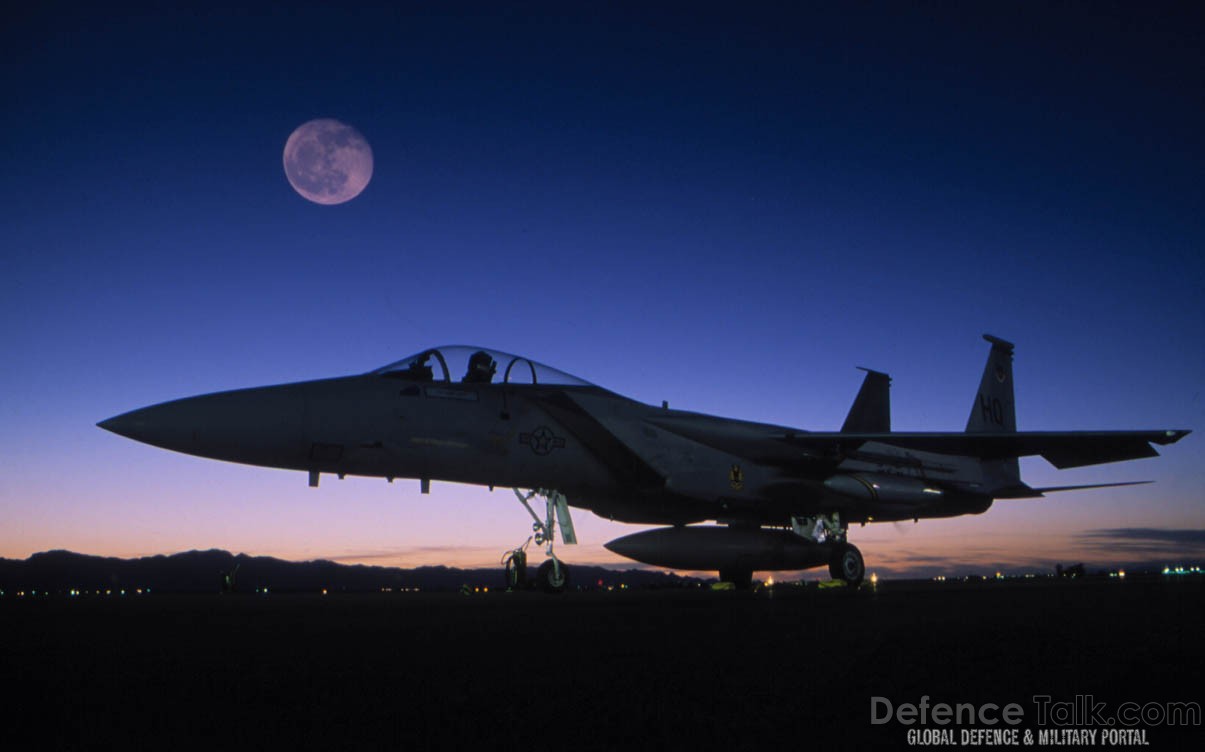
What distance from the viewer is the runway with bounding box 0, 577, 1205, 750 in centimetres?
198

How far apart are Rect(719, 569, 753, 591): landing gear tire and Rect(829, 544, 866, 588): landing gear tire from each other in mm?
1432

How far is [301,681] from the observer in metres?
2.76

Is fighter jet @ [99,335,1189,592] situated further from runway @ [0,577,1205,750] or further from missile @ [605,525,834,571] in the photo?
runway @ [0,577,1205,750]

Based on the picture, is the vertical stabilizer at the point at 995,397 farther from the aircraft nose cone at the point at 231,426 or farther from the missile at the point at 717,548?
the aircraft nose cone at the point at 231,426

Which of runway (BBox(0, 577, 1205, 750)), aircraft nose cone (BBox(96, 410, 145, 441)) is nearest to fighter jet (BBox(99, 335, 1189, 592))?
aircraft nose cone (BBox(96, 410, 145, 441))

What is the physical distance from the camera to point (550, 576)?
392 inches

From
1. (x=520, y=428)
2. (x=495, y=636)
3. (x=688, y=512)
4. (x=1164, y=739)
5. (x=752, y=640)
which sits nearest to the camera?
(x=1164, y=739)

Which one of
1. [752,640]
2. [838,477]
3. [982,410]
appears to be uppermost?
[982,410]

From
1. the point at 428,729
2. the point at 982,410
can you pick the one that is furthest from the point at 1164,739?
the point at 982,410

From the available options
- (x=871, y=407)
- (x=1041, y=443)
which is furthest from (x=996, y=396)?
(x=1041, y=443)

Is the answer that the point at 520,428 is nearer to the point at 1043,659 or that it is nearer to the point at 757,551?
the point at 757,551

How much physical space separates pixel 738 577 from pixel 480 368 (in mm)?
5552

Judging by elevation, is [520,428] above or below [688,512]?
above

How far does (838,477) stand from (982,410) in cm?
924
